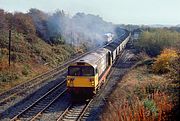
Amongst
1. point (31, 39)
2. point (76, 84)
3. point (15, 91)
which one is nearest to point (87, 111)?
point (76, 84)

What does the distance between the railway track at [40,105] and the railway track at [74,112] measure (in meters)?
1.35

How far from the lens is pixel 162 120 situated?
9828mm

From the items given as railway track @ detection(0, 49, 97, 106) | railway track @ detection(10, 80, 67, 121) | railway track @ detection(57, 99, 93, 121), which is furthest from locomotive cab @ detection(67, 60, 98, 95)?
railway track @ detection(0, 49, 97, 106)

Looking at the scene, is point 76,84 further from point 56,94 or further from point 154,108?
point 154,108

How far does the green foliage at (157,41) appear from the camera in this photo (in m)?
48.4

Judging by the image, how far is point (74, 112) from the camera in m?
19.1

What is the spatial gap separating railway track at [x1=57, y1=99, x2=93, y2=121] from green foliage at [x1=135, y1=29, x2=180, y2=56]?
2947 cm

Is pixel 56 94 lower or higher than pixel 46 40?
lower

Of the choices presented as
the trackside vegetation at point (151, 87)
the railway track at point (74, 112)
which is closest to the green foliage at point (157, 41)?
the trackside vegetation at point (151, 87)

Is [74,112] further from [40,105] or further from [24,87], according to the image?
[24,87]

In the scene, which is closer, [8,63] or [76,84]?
[76,84]

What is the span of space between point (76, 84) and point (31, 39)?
26076mm

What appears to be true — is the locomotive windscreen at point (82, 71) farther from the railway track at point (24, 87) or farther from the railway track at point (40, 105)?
the railway track at point (24, 87)

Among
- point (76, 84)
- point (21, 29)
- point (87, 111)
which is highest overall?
→ point (21, 29)
